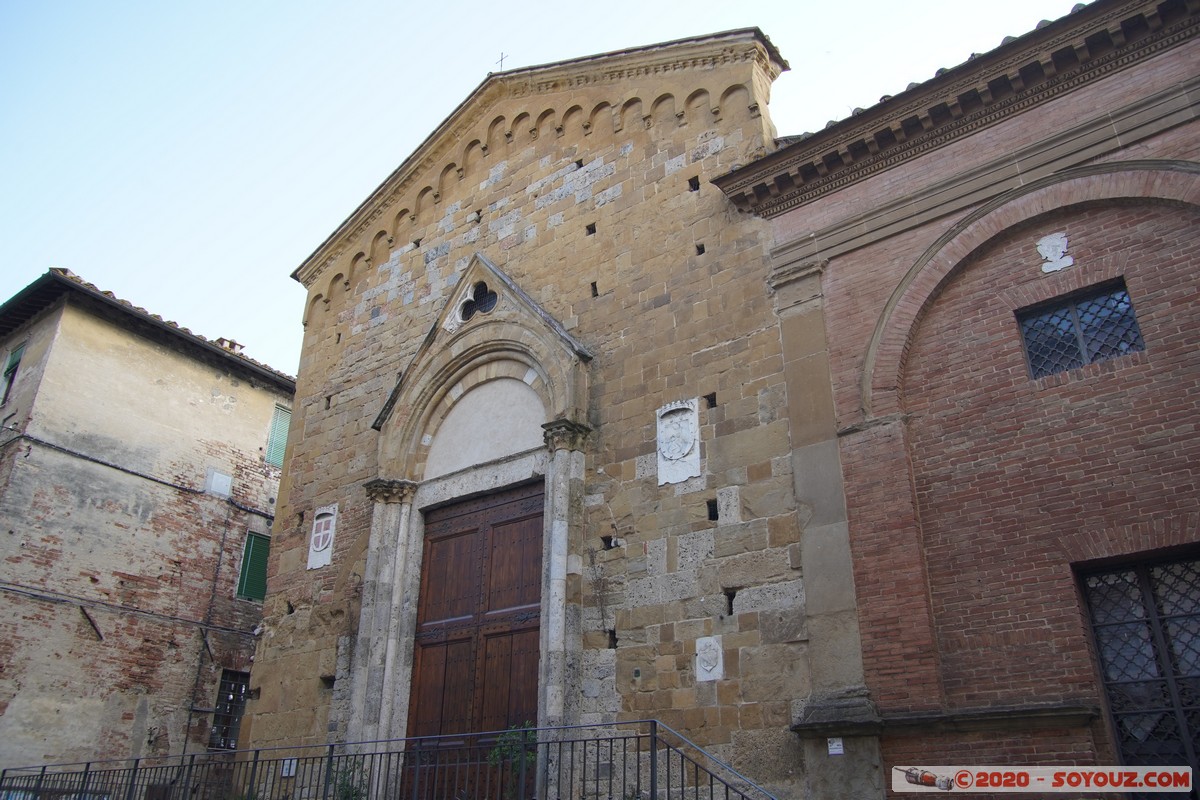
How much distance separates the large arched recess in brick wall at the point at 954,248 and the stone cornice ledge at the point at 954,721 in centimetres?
276

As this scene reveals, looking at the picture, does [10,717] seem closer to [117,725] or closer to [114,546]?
[117,725]

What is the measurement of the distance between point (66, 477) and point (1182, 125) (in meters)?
16.6

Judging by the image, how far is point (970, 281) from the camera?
364 inches

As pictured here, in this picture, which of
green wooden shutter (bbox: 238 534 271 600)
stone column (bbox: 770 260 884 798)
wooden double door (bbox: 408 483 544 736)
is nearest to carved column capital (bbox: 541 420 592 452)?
wooden double door (bbox: 408 483 544 736)

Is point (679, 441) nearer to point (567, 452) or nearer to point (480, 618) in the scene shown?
point (567, 452)

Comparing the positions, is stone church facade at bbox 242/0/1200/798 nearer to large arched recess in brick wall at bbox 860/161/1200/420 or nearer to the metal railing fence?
large arched recess in brick wall at bbox 860/161/1200/420

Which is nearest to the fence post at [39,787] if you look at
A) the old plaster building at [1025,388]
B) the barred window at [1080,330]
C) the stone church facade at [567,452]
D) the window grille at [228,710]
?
the stone church facade at [567,452]

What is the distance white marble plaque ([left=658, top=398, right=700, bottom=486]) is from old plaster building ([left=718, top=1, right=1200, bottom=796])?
1293 mm

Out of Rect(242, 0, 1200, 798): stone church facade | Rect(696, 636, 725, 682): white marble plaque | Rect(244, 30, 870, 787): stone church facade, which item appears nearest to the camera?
Rect(242, 0, 1200, 798): stone church facade

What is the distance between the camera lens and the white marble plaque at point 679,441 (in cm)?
1032

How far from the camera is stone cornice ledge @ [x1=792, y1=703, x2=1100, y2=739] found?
23.7 feet

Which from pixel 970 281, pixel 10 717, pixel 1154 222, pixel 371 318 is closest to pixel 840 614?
pixel 970 281

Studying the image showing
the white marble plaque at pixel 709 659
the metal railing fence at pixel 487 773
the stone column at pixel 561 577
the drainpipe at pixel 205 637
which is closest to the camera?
the metal railing fence at pixel 487 773

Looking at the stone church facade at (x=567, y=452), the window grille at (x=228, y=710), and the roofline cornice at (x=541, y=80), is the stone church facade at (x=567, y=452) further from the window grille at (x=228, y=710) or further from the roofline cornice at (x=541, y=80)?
the window grille at (x=228, y=710)
